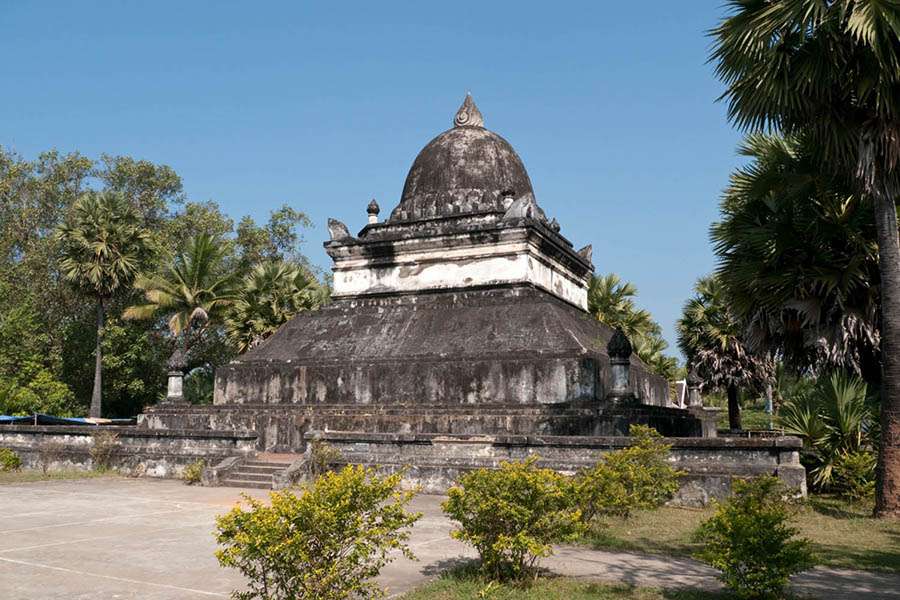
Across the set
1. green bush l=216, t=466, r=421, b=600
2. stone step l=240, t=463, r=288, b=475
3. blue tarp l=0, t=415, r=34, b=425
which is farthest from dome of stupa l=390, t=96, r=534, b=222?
green bush l=216, t=466, r=421, b=600

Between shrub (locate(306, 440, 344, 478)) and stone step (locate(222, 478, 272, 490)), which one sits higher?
shrub (locate(306, 440, 344, 478))

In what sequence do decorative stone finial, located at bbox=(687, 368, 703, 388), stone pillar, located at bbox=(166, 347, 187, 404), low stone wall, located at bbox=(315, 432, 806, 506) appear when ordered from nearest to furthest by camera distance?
low stone wall, located at bbox=(315, 432, 806, 506) → stone pillar, located at bbox=(166, 347, 187, 404) → decorative stone finial, located at bbox=(687, 368, 703, 388)

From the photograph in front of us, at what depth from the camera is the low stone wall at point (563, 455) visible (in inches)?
480

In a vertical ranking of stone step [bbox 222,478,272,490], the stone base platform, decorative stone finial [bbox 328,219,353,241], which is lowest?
stone step [bbox 222,478,272,490]

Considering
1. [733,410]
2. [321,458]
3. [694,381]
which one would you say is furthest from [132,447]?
[733,410]

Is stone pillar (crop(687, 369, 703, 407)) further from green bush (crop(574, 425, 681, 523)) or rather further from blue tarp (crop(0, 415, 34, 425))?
blue tarp (crop(0, 415, 34, 425))

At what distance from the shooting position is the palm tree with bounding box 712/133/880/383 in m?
13.0

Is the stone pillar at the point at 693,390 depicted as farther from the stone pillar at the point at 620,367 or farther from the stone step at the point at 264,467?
the stone step at the point at 264,467

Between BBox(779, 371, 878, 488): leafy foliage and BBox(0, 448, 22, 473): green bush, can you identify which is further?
BBox(0, 448, 22, 473): green bush

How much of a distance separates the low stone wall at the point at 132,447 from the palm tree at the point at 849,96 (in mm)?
12007

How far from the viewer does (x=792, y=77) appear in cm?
1123

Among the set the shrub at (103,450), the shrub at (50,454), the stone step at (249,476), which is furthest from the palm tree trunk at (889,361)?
the shrub at (50,454)

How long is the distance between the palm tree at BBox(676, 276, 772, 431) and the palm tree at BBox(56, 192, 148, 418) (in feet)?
75.1

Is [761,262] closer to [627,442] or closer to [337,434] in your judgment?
[627,442]
